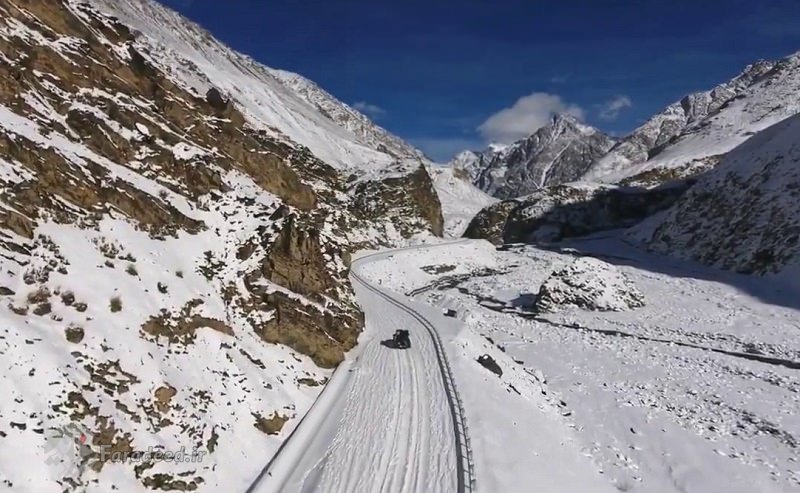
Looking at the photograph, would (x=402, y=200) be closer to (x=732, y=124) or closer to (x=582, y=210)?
(x=582, y=210)

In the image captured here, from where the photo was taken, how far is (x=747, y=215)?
168ft

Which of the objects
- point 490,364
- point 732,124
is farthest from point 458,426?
point 732,124

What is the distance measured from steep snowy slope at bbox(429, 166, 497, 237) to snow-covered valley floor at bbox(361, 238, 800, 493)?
99.9m

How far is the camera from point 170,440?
36.3ft

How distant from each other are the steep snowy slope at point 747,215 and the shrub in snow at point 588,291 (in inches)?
553

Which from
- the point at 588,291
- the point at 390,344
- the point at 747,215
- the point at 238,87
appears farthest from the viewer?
the point at 238,87

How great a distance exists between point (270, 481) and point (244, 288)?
8.45 metres

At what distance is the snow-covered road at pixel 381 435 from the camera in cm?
1136

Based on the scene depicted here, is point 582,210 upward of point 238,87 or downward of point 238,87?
downward

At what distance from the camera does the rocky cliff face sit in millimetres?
10156

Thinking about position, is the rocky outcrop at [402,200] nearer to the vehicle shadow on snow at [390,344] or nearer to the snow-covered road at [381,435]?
the vehicle shadow on snow at [390,344]

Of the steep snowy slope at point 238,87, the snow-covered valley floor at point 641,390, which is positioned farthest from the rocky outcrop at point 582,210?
the snow-covered valley floor at point 641,390

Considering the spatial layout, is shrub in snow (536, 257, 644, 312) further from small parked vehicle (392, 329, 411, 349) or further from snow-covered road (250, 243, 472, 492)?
snow-covered road (250, 243, 472, 492)

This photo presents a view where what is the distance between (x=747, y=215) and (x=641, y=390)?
4226 centimetres
